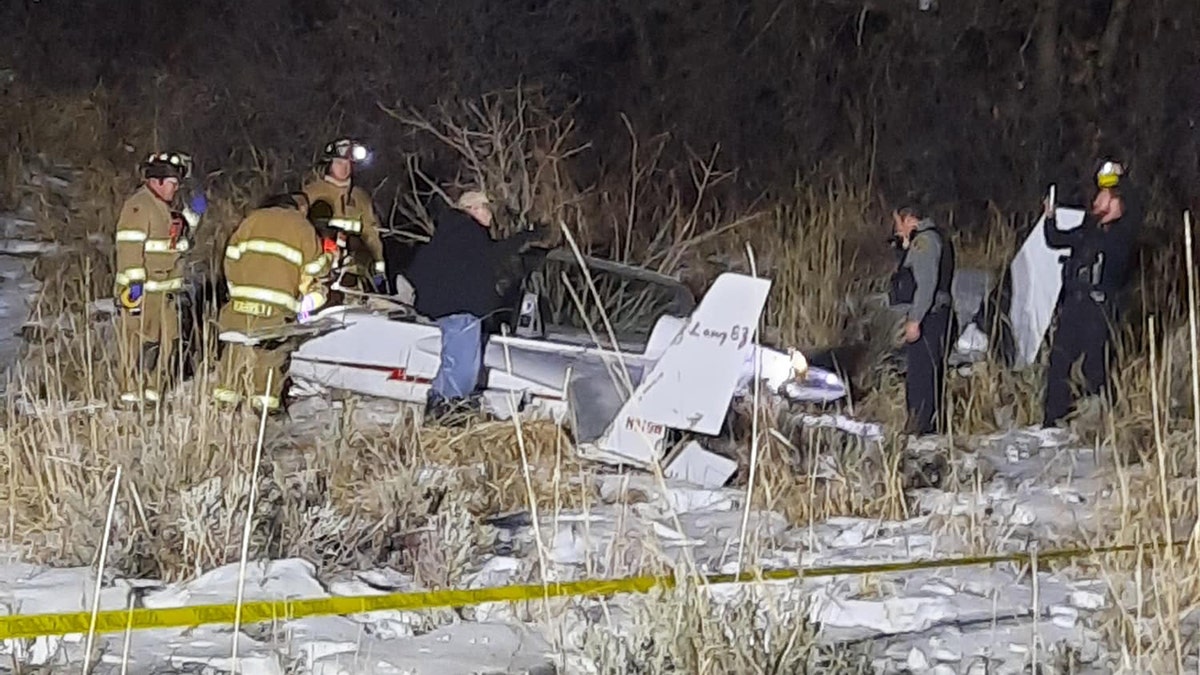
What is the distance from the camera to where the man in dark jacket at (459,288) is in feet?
27.3

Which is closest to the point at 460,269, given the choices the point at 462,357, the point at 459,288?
the point at 459,288

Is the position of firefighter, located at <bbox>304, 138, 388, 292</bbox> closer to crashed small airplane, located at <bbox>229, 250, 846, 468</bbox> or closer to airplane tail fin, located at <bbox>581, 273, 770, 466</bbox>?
crashed small airplane, located at <bbox>229, 250, 846, 468</bbox>

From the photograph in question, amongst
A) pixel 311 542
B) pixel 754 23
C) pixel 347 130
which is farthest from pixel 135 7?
pixel 311 542

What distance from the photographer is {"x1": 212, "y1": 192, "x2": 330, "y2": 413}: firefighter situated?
823 centimetres

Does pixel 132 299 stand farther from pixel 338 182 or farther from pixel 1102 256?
pixel 1102 256

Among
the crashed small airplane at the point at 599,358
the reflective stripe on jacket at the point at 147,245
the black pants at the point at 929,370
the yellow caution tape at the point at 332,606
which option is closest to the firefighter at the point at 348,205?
the crashed small airplane at the point at 599,358

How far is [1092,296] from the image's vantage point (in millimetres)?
9086

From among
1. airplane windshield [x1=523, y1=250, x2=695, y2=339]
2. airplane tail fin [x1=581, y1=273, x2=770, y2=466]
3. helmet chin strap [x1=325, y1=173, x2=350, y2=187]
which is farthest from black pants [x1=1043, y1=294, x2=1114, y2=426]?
helmet chin strap [x1=325, y1=173, x2=350, y2=187]

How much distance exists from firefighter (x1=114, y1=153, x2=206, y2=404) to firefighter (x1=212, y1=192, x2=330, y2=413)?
25.8 inches

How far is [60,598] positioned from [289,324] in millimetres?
3109

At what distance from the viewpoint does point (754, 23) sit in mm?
15758

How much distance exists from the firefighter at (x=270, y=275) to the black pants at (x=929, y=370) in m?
3.18

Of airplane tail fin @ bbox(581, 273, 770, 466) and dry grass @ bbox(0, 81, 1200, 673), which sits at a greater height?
airplane tail fin @ bbox(581, 273, 770, 466)

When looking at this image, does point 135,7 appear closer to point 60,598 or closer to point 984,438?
point 984,438
